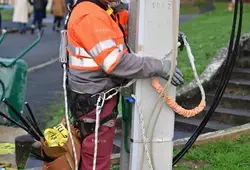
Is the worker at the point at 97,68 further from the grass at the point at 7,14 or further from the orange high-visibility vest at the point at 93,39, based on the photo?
the grass at the point at 7,14

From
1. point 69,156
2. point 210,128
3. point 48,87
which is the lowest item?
point 48,87

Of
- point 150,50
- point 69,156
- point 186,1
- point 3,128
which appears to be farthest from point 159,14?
point 186,1

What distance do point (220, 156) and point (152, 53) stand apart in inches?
78.7

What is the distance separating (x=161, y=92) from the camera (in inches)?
148

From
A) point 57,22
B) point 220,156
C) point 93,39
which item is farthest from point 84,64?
point 57,22

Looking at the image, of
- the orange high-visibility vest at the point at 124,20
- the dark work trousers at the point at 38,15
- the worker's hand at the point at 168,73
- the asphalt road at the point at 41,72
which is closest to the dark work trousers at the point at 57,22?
the dark work trousers at the point at 38,15

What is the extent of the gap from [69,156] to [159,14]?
3.70 ft

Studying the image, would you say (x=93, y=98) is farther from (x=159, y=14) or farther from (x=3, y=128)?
(x=3, y=128)

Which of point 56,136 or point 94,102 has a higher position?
point 94,102

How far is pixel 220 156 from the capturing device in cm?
539

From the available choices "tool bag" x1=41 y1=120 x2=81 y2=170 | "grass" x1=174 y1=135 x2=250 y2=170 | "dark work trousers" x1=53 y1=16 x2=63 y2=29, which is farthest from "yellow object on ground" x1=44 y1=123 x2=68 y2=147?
"dark work trousers" x1=53 y1=16 x2=63 y2=29

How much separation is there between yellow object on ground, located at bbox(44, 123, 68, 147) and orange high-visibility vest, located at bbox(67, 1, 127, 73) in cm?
48

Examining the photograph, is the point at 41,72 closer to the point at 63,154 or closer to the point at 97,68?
the point at 63,154

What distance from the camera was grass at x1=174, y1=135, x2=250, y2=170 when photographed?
17.1ft
